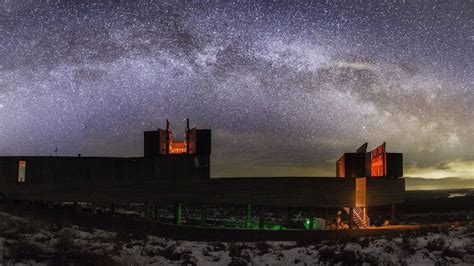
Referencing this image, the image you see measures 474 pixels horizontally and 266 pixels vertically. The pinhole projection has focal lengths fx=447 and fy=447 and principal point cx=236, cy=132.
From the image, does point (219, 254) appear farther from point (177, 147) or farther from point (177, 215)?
point (177, 147)

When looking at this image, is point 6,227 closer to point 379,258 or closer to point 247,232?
point 379,258

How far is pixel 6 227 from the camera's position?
1716 centimetres

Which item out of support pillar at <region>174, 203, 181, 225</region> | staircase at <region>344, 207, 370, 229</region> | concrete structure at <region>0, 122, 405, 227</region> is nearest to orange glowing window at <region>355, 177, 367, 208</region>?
concrete structure at <region>0, 122, 405, 227</region>

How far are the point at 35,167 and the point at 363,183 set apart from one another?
27.9 m

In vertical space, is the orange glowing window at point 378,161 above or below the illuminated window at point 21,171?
above

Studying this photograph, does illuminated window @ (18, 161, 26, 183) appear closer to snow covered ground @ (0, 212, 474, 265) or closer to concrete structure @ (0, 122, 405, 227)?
concrete structure @ (0, 122, 405, 227)

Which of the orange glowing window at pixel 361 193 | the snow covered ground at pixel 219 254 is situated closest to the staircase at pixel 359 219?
the orange glowing window at pixel 361 193

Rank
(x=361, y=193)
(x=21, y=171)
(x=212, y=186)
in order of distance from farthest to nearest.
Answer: (x=21, y=171)
(x=212, y=186)
(x=361, y=193)

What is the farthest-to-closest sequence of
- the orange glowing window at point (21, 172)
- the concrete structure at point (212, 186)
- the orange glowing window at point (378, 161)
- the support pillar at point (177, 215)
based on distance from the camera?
the orange glowing window at point (21, 172) < the orange glowing window at point (378, 161) < the support pillar at point (177, 215) < the concrete structure at point (212, 186)

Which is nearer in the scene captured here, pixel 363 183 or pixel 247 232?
pixel 247 232

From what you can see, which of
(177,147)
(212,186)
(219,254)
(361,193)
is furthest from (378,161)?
(219,254)

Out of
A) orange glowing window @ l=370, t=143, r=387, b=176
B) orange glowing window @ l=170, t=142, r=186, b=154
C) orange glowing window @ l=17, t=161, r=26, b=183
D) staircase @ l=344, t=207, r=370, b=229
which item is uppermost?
orange glowing window @ l=170, t=142, r=186, b=154

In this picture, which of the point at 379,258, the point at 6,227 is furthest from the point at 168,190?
the point at 379,258

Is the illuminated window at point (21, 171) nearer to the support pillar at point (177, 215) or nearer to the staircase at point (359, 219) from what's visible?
the support pillar at point (177, 215)
